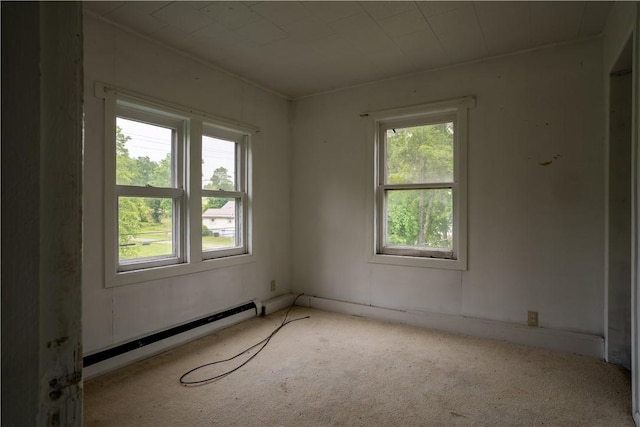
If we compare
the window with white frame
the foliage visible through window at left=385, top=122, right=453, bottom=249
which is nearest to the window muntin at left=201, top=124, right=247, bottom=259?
the window with white frame

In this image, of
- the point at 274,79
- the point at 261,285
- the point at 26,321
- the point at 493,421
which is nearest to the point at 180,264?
the point at 261,285

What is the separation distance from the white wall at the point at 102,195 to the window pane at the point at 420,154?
134cm

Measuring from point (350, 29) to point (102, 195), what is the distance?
2252 mm

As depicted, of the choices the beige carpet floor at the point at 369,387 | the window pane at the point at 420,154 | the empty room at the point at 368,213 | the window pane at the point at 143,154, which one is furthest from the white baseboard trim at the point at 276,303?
the window pane at the point at 420,154

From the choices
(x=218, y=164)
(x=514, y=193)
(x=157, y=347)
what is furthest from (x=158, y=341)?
(x=514, y=193)

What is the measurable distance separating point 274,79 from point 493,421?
137 inches

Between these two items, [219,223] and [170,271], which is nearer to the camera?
[170,271]

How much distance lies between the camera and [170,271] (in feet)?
9.69

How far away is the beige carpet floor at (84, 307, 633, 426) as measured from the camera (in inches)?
78.3

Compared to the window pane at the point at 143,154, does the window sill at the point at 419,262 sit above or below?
below

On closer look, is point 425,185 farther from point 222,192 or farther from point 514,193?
point 222,192

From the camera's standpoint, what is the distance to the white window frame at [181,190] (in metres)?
2.54

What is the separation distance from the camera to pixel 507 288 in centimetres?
312

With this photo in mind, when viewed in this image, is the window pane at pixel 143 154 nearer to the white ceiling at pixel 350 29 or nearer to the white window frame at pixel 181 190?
the white window frame at pixel 181 190
